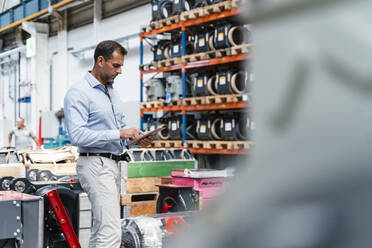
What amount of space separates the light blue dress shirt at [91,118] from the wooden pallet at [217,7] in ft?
18.4

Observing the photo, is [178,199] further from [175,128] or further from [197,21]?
[197,21]

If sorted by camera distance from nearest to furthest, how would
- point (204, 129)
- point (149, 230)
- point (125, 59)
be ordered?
point (149, 230) → point (204, 129) → point (125, 59)

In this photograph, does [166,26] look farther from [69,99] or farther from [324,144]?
[324,144]

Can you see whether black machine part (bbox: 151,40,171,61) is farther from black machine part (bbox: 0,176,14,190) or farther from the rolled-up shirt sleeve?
the rolled-up shirt sleeve

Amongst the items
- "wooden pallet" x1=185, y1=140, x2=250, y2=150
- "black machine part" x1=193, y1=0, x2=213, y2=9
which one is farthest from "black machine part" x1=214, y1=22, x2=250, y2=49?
"wooden pallet" x1=185, y1=140, x2=250, y2=150

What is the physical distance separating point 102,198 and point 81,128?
50 centimetres

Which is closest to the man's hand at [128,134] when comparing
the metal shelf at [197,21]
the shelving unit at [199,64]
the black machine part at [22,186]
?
the black machine part at [22,186]

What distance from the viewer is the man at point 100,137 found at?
10.9 ft

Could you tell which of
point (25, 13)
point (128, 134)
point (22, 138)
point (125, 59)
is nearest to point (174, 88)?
point (22, 138)

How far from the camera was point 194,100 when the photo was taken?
9.45 m

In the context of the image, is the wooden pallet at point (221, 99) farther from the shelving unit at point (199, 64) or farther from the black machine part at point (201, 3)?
the black machine part at point (201, 3)

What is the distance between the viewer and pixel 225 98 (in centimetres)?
886

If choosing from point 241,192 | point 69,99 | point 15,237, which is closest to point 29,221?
point 15,237

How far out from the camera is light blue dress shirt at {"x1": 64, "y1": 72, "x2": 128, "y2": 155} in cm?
334
